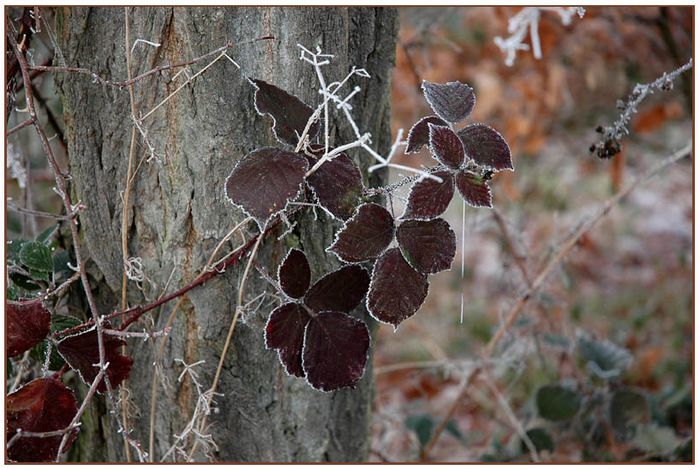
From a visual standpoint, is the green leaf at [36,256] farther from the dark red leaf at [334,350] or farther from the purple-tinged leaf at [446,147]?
the purple-tinged leaf at [446,147]

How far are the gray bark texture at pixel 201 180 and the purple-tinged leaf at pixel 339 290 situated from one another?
0.24 ft

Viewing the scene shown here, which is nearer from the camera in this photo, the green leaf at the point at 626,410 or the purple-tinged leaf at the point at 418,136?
the purple-tinged leaf at the point at 418,136

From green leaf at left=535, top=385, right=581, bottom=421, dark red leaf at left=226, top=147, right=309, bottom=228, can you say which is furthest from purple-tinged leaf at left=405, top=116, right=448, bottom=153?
green leaf at left=535, top=385, right=581, bottom=421

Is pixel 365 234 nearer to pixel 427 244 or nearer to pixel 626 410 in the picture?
pixel 427 244

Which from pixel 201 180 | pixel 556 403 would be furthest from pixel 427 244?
pixel 556 403

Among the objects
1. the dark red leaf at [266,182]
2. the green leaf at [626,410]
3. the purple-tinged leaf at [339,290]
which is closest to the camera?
the dark red leaf at [266,182]

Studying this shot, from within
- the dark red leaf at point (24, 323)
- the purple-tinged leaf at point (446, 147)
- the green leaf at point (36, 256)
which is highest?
the purple-tinged leaf at point (446, 147)

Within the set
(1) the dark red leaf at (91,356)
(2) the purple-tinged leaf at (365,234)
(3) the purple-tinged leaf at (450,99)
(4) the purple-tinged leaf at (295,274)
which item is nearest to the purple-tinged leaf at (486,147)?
(3) the purple-tinged leaf at (450,99)

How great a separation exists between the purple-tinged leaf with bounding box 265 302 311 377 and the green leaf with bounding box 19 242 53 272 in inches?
12.2

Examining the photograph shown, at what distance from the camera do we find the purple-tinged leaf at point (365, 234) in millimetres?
761

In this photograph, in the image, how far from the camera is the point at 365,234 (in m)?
0.77

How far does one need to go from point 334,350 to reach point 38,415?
37cm

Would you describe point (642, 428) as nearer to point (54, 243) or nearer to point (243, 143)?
point (243, 143)

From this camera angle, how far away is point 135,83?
0.84 meters
